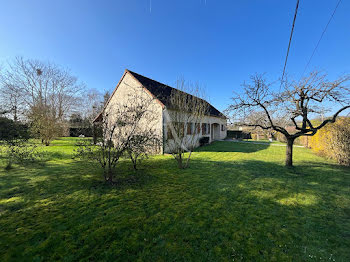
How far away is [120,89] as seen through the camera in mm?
14266

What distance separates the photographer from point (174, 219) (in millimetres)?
3115

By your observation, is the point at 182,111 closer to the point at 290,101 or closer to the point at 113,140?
the point at 113,140

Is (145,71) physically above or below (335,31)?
above

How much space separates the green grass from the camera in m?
2.26

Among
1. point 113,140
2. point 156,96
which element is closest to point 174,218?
point 113,140

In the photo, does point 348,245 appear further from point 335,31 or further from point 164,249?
point 335,31

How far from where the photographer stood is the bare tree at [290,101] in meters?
6.02

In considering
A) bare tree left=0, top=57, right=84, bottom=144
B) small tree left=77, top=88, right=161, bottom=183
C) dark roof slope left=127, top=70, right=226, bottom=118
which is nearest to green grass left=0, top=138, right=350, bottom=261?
small tree left=77, top=88, right=161, bottom=183

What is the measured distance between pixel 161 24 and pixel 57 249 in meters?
12.8

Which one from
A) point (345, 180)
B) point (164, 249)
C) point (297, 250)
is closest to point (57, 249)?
point (164, 249)

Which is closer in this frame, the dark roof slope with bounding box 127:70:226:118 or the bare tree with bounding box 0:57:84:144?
the dark roof slope with bounding box 127:70:226:118

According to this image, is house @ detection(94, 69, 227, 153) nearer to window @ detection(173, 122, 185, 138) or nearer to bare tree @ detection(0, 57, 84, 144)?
window @ detection(173, 122, 185, 138)

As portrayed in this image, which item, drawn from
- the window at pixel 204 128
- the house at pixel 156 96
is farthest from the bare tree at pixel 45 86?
the window at pixel 204 128

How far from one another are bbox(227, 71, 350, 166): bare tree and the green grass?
3127 mm
